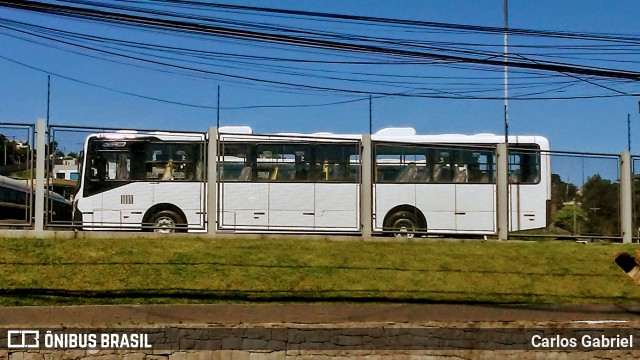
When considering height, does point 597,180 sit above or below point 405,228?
above

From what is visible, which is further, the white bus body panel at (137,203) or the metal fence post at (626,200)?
the metal fence post at (626,200)

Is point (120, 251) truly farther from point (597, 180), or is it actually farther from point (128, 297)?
point (597, 180)

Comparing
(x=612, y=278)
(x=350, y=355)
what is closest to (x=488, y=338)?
(x=350, y=355)

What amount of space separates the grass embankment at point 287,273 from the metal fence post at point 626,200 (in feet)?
9.05

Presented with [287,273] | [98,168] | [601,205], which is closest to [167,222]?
[98,168]

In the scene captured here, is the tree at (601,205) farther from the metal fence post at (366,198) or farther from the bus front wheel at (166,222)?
the bus front wheel at (166,222)

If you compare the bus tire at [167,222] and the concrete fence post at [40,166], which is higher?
the concrete fence post at [40,166]

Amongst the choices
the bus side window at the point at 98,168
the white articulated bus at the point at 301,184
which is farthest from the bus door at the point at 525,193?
the bus side window at the point at 98,168

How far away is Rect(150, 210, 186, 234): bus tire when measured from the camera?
1393 centimetres

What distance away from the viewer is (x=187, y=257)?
11.7 meters

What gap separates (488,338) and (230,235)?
20.1 feet

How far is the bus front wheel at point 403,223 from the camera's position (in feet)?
50.1

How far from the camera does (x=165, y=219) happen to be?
50.0 feet

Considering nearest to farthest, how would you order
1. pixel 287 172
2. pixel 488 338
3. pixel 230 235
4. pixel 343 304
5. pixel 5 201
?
pixel 488 338, pixel 343 304, pixel 5 201, pixel 230 235, pixel 287 172
